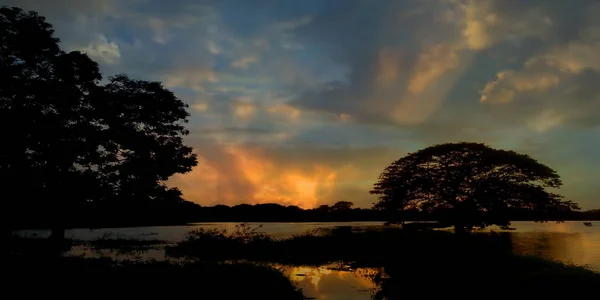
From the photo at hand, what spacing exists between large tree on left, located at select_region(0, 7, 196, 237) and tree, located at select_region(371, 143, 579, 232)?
2735cm

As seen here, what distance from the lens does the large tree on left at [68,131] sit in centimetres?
3253

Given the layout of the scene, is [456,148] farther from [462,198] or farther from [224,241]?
[224,241]

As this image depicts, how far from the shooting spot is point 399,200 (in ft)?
175

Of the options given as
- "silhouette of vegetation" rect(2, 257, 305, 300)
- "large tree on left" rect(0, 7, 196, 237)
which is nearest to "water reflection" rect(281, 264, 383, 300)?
"silhouette of vegetation" rect(2, 257, 305, 300)

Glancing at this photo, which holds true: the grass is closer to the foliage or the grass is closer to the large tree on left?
the foliage

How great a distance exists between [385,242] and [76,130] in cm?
3278

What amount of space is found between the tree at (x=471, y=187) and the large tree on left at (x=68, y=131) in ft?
89.7

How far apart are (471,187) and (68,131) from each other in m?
42.3

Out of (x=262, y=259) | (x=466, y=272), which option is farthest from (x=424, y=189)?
(x=466, y=272)

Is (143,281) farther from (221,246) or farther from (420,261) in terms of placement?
(221,246)

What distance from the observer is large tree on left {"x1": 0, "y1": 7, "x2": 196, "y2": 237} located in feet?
107

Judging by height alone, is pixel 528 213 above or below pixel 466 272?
above

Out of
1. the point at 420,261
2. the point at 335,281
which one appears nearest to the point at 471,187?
the point at 420,261

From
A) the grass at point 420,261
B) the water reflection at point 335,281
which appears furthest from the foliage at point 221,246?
the water reflection at point 335,281
